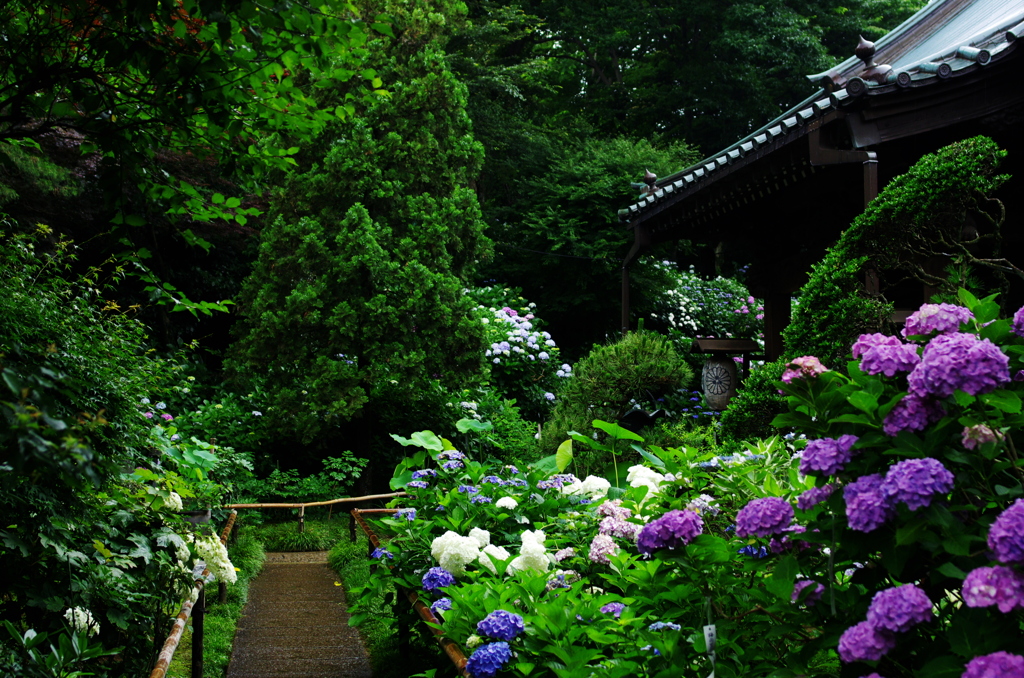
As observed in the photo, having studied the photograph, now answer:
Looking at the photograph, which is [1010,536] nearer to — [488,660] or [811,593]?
[811,593]

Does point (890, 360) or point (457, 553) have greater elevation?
point (890, 360)

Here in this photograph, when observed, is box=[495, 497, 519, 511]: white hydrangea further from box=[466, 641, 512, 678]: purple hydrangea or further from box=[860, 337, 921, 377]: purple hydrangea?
box=[860, 337, 921, 377]: purple hydrangea

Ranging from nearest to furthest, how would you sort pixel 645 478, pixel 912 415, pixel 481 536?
1. pixel 912 415
2. pixel 481 536
3. pixel 645 478

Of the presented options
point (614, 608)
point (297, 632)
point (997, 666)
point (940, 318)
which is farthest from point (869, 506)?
point (297, 632)

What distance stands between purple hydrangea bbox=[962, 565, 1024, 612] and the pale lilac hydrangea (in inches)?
54.9

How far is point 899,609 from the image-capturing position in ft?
4.55

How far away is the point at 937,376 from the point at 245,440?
7338 mm

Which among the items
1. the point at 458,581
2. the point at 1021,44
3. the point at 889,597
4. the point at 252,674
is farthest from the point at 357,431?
the point at 889,597

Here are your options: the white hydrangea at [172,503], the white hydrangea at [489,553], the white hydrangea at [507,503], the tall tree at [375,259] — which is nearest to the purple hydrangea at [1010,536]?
the white hydrangea at [489,553]

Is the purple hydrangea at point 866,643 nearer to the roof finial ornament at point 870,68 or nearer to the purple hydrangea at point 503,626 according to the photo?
the purple hydrangea at point 503,626

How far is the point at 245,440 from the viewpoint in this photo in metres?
7.90

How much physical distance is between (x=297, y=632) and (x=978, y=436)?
3773 mm

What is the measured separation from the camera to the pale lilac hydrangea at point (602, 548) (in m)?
2.63

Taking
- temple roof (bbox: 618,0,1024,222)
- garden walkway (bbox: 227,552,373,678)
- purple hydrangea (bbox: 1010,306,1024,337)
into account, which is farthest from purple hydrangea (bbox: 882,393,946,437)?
temple roof (bbox: 618,0,1024,222)
